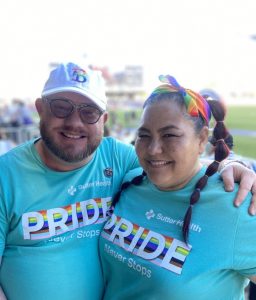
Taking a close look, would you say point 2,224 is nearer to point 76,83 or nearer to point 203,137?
point 76,83

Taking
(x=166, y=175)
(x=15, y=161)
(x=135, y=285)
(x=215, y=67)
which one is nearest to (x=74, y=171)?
(x=15, y=161)

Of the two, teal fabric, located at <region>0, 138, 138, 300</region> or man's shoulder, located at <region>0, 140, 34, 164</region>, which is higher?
man's shoulder, located at <region>0, 140, 34, 164</region>

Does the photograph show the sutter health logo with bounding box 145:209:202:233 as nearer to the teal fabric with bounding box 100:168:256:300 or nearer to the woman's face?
the teal fabric with bounding box 100:168:256:300

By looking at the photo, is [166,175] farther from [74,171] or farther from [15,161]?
[15,161]

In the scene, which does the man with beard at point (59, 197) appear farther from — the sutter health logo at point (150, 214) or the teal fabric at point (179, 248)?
the sutter health logo at point (150, 214)

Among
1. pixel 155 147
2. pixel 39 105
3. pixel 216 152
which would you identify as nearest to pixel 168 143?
pixel 155 147

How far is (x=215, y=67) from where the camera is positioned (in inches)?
2354

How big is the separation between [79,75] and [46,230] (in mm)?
896

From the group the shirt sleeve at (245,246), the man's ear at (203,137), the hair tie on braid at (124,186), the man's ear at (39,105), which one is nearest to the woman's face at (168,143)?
the man's ear at (203,137)

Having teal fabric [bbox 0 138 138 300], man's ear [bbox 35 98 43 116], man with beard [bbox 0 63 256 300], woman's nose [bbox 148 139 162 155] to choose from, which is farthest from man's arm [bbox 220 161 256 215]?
man's ear [bbox 35 98 43 116]

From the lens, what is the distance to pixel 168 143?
1.51 metres

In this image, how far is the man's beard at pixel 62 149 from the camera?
1774 mm

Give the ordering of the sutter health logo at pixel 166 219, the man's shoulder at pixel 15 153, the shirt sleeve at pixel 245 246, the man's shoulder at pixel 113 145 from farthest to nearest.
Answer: the man's shoulder at pixel 113 145 → the man's shoulder at pixel 15 153 → the sutter health logo at pixel 166 219 → the shirt sleeve at pixel 245 246

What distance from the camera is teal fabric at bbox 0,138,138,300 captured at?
1.64 metres
